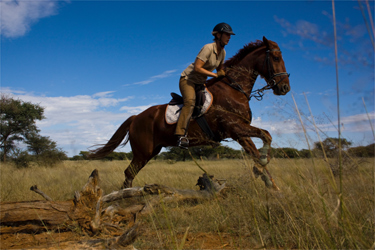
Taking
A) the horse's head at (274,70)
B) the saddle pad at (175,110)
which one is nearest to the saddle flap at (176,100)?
the saddle pad at (175,110)

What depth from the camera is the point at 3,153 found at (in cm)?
1847

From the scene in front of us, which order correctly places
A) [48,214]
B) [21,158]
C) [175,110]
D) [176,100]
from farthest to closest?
[21,158] → [176,100] → [175,110] → [48,214]

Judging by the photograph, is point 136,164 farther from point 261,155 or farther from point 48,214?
point 261,155

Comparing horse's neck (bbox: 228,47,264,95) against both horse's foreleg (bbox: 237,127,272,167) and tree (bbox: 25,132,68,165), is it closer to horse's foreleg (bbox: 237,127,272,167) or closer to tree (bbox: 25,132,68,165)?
horse's foreleg (bbox: 237,127,272,167)

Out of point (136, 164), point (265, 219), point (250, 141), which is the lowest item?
point (265, 219)

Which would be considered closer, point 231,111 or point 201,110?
point 231,111

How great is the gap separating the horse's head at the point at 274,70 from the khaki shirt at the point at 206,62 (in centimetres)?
87

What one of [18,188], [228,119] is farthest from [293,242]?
[18,188]

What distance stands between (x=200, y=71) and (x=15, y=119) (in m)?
19.3

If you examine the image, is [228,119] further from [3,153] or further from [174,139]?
[3,153]

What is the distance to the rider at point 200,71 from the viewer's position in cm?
495

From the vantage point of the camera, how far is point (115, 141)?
258 inches

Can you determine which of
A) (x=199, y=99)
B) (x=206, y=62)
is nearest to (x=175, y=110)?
(x=199, y=99)

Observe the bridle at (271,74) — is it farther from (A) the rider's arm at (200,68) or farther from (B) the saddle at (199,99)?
(B) the saddle at (199,99)
